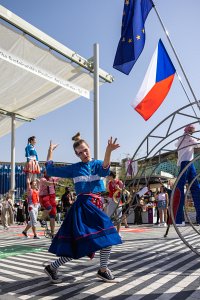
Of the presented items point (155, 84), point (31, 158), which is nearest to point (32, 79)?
point (31, 158)

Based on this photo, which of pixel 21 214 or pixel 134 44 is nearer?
pixel 134 44

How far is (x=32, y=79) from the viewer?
15977 mm

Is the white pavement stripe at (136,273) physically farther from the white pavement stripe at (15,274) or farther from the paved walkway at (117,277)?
the white pavement stripe at (15,274)

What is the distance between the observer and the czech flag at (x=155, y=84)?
5.52 meters

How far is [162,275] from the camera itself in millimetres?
3768

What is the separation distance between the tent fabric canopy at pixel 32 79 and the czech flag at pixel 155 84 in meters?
7.25

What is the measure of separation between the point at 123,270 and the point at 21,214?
14.8m

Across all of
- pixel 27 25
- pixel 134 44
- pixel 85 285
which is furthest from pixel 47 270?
pixel 27 25

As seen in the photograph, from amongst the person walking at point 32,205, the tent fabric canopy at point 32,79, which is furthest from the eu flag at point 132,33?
the tent fabric canopy at point 32,79

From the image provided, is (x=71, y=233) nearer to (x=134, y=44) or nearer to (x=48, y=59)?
(x=134, y=44)

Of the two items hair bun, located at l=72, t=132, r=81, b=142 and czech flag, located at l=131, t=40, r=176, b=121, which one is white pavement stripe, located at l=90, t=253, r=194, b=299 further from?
czech flag, located at l=131, t=40, r=176, b=121

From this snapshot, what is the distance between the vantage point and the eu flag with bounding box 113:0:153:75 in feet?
18.6

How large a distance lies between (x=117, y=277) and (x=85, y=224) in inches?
30.6

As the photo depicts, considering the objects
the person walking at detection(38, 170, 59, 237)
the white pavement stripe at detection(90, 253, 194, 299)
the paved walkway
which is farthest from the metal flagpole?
the white pavement stripe at detection(90, 253, 194, 299)
